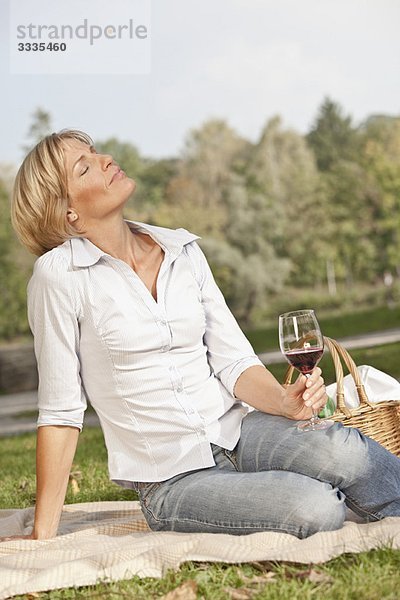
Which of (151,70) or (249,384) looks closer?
(249,384)

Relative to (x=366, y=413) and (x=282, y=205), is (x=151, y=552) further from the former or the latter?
(x=282, y=205)

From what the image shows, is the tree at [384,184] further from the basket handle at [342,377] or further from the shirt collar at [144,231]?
the shirt collar at [144,231]

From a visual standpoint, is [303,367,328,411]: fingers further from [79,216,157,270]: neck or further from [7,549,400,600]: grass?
[79,216,157,270]: neck

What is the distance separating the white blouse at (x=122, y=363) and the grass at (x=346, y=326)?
17006 mm

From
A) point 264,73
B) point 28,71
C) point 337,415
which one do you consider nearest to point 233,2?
point 264,73

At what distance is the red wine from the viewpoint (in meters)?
2.83

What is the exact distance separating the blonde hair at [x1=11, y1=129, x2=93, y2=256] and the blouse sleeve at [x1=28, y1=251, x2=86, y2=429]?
156 mm

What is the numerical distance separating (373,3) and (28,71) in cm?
913

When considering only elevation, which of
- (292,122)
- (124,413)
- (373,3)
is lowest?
(124,413)

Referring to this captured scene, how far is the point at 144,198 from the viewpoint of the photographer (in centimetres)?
2325

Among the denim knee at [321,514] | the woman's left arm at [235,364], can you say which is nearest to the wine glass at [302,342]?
the woman's left arm at [235,364]

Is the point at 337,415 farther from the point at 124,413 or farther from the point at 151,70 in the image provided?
the point at 151,70

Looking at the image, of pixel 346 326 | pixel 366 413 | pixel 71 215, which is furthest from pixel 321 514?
pixel 346 326

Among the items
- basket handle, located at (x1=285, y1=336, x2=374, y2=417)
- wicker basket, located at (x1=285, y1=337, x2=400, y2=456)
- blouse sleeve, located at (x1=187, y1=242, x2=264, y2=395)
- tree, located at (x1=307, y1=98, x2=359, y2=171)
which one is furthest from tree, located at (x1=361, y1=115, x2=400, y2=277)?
blouse sleeve, located at (x1=187, y1=242, x2=264, y2=395)
